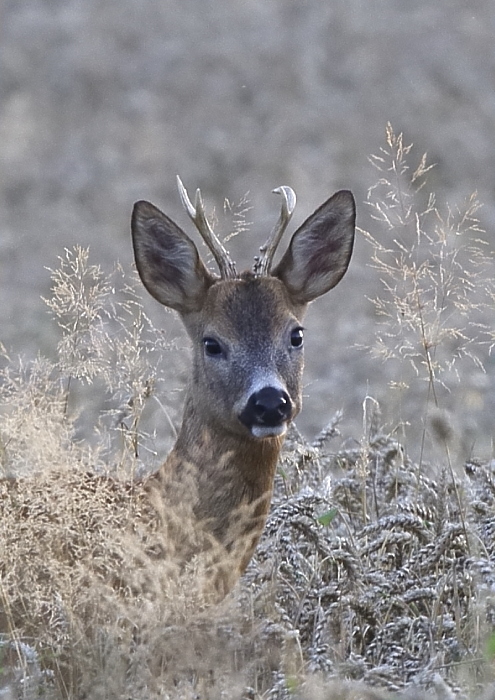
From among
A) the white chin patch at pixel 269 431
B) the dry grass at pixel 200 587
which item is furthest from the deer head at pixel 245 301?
the dry grass at pixel 200 587

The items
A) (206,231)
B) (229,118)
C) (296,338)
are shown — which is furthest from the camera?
(229,118)

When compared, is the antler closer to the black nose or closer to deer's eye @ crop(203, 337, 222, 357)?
deer's eye @ crop(203, 337, 222, 357)

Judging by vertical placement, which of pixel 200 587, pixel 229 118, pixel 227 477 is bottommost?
pixel 200 587

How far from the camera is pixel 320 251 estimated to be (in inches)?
281

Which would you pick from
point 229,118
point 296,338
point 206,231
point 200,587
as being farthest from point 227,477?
point 229,118

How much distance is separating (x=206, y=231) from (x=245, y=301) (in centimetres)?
38

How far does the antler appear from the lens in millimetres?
6625

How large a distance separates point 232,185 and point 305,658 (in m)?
10.5

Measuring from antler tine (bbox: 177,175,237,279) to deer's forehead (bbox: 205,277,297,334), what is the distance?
7cm

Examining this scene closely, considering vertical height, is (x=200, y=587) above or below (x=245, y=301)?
below

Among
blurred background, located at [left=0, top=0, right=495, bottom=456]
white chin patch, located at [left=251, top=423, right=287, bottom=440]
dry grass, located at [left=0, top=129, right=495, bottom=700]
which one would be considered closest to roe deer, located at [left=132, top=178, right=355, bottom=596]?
white chin patch, located at [left=251, top=423, right=287, bottom=440]

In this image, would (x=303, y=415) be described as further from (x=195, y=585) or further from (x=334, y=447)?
(x=195, y=585)

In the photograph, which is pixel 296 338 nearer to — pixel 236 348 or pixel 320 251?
pixel 236 348

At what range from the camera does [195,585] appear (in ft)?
18.5
